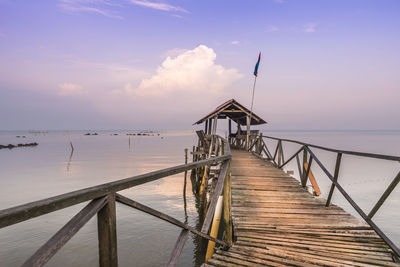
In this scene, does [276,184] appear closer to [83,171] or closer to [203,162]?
[203,162]

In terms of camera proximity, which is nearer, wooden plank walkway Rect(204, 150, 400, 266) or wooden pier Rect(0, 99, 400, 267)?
wooden pier Rect(0, 99, 400, 267)

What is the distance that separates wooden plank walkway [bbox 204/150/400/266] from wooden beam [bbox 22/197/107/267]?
7.13 ft

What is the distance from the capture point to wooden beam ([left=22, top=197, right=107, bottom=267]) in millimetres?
970

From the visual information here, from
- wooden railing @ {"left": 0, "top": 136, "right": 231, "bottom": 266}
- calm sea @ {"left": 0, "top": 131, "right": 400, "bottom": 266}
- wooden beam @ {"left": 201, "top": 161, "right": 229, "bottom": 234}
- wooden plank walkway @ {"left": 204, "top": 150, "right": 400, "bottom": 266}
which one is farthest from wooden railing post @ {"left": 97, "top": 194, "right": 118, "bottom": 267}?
calm sea @ {"left": 0, "top": 131, "right": 400, "bottom": 266}

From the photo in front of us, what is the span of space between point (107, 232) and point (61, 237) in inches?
Answer: 14.0

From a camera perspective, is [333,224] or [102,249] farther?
[333,224]

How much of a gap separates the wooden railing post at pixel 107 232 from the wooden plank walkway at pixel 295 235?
6.20 ft

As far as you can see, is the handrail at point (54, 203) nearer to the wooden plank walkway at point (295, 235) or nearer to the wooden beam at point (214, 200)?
the wooden beam at point (214, 200)

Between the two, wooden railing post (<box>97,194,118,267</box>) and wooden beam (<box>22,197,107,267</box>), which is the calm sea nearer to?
wooden railing post (<box>97,194,118,267</box>)

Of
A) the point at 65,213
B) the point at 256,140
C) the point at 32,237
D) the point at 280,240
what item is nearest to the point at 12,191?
the point at 65,213

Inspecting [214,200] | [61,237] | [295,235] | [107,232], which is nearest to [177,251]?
[107,232]

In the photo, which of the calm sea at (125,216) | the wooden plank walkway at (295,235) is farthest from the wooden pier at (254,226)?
the calm sea at (125,216)

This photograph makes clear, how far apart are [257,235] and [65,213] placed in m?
10.3

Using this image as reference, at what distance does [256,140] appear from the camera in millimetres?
15508
